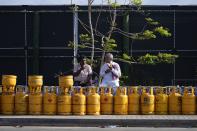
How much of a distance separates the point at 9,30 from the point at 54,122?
31.7ft

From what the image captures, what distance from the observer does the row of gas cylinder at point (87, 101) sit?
17.7 metres

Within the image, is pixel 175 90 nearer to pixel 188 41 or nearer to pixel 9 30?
pixel 188 41

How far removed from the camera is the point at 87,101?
1767cm

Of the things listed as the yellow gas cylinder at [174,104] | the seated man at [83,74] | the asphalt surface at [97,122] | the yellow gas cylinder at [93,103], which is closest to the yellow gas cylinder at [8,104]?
the asphalt surface at [97,122]

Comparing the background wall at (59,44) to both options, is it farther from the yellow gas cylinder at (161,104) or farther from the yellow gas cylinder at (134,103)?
the yellow gas cylinder at (161,104)

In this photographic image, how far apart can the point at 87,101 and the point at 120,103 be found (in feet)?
3.38

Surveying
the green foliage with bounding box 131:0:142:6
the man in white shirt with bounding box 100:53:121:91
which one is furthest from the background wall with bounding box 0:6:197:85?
the man in white shirt with bounding box 100:53:121:91

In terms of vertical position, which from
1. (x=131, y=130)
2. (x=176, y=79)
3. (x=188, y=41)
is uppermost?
(x=188, y=41)

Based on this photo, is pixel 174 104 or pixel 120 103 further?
pixel 174 104

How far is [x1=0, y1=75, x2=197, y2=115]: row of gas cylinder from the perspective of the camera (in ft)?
58.0

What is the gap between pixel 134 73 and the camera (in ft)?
81.6

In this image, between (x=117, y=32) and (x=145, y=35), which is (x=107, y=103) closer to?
(x=145, y=35)

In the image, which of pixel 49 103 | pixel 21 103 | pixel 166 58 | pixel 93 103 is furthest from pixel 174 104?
pixel 166 58

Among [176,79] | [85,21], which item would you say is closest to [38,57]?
[85,21]
